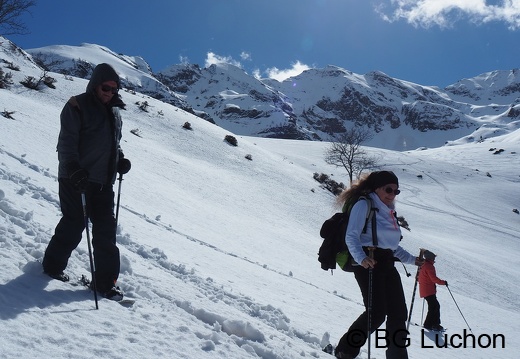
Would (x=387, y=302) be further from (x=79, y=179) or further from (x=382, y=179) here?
(x=79, y=179)

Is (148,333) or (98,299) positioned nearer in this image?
(148,333)

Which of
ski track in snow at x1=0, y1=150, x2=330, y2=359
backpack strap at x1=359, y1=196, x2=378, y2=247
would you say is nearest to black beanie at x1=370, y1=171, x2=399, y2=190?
backpack strap at x1=359, y1=196, x2=378, y2=247

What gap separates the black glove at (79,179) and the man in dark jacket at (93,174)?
13cm

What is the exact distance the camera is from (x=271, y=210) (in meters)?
15.4

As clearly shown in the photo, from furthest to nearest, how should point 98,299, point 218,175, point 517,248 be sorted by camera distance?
point 517,248 → point 218,175 → point 98,299

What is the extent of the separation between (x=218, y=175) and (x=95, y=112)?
1318 cm

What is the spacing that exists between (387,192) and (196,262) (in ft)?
11.9

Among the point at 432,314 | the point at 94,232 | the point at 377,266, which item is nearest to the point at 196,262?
the point at 94,232

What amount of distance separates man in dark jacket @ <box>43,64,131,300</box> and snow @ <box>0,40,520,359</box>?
23 centimetres

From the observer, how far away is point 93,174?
3.90 m

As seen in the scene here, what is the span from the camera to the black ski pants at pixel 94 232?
12.5 feet

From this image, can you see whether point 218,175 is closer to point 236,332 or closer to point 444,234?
point 236,332

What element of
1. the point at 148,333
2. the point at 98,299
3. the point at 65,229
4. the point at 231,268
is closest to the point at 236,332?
the point at 148,333

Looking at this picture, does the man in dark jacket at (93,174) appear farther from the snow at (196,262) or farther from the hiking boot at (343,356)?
the hiking boot at (343,356)
